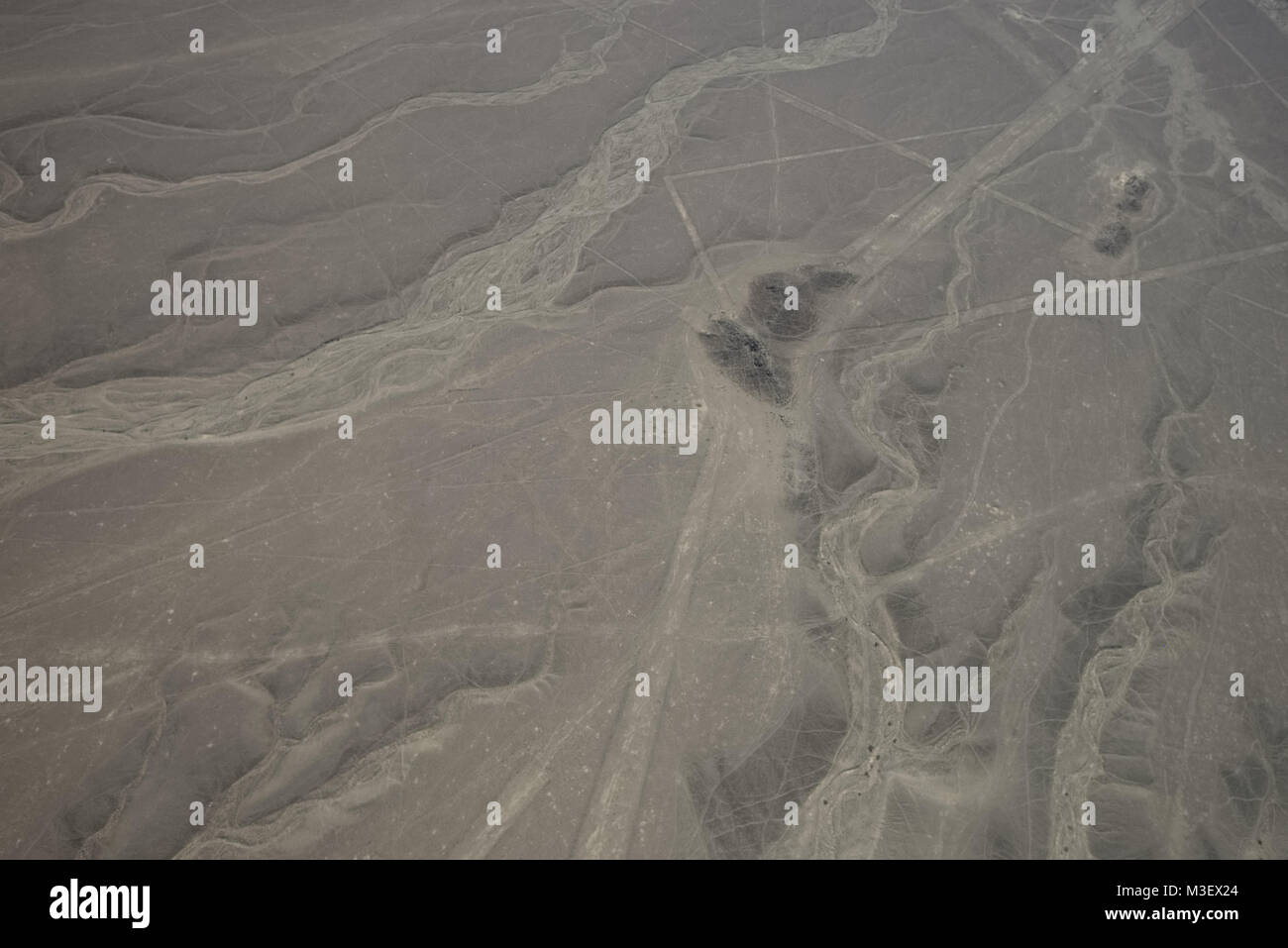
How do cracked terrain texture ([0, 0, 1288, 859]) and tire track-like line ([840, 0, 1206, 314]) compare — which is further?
tire track-like line ([840, 0, 1206, 314])

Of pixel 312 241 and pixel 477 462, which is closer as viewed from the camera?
pixel 477 462

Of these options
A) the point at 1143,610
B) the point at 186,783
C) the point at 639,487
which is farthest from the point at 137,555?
the point at 1143,610

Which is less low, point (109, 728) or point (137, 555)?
point (137, 555)

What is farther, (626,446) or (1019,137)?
(1019,137)

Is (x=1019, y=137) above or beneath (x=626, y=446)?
above

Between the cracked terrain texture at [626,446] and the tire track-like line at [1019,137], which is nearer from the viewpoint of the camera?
the cracked terrain texture at [626,446]
